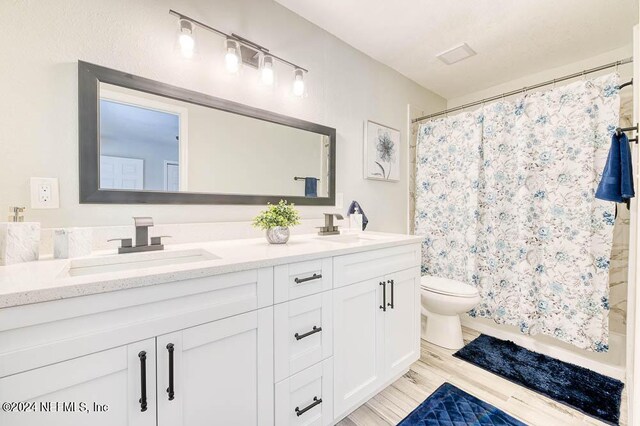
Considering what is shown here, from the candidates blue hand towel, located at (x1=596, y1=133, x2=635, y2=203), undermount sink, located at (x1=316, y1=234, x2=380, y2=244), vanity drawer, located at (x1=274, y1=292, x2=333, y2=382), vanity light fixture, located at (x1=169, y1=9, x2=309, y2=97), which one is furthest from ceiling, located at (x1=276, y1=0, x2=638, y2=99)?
vanity drawer, located at (x1=274, y1=292, x2=333, y2=382)

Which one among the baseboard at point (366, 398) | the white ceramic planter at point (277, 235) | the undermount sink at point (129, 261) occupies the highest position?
the white ceramic planter at point (277, 235)

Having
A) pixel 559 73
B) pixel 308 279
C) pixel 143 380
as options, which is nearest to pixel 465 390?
pixel 308 279

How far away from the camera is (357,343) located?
4.38 ft

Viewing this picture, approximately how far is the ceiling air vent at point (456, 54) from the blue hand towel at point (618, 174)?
3.91ft

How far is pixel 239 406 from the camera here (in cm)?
93

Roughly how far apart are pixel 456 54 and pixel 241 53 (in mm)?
1771

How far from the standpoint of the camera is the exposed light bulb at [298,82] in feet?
5.64

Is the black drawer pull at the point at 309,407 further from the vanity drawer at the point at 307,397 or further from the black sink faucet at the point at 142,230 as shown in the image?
the black sink faucet at the point at 142,230

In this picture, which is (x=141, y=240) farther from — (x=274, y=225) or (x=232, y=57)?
(x=232, y=57)

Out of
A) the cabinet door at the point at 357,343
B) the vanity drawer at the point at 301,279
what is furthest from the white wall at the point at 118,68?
the cabinet door at the point at 357,343

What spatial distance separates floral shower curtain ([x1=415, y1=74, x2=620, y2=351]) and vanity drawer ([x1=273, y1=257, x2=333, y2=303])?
162cm

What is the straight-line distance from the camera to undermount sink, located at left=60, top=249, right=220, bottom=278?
96 centimetres

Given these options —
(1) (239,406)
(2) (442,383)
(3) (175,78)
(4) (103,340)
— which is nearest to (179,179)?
(3) (175,78)

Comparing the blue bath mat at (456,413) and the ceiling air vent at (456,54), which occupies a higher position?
the ceiling air vent at (456,54)
